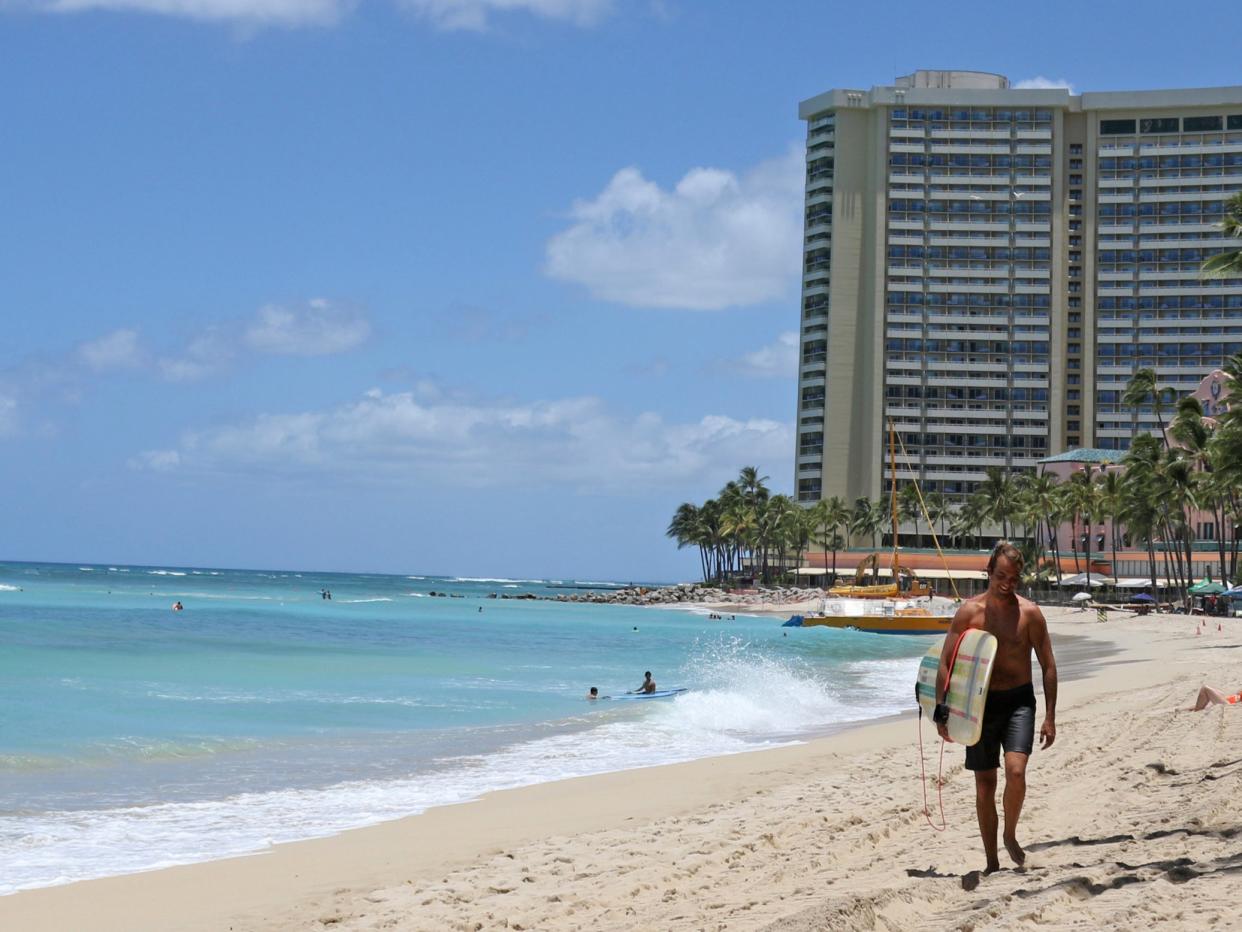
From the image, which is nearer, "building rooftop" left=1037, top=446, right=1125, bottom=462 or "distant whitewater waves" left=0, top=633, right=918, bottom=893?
"distant whitewater waves" left=0, top=633, right=918, bottom=893

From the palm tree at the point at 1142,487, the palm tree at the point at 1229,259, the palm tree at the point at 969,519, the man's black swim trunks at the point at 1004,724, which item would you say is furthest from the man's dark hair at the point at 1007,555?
the palm tree at the point at 969,519

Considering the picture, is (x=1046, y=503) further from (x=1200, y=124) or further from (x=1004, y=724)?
(x=1004, y=724)

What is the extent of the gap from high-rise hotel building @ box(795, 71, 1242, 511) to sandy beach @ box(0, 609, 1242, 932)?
11730 centimetres

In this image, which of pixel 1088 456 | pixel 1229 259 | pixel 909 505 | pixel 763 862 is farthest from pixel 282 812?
pixel 909 505

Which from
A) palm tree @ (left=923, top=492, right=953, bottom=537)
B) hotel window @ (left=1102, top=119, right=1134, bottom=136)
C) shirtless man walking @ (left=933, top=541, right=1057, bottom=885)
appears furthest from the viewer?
hotel window @ (left=1102, top=119, right=1134, bottom=136)

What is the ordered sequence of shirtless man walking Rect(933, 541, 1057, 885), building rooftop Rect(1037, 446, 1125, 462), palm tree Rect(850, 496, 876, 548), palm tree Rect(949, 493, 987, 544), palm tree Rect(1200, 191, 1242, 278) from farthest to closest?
palm tree Rect(850, 496, 876, 548)
building rooftop Rect(1037, 446, 1125, 462)
palm tree Rect(949, 493, 987, 544)
palm tree Rect(1200, 191, 1242, 278)
shirtless man walking Rect(933, 541, 1057, 885)

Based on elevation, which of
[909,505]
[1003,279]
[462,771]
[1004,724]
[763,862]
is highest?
[1003,279]

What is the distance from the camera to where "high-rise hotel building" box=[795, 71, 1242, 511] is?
421 ft

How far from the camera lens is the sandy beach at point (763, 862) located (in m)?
6.61

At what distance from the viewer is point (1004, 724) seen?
7160mm

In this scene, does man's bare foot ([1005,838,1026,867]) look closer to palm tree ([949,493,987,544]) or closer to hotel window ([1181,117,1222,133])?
palm tree ([949,493,987,544])

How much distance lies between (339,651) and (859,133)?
338ft

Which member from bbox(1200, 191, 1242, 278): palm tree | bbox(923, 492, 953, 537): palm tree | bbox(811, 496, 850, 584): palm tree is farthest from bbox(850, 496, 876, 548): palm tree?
bbox(1200, 191, 1242, 278): palm tree

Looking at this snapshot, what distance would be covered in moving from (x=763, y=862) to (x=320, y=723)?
1387cm
